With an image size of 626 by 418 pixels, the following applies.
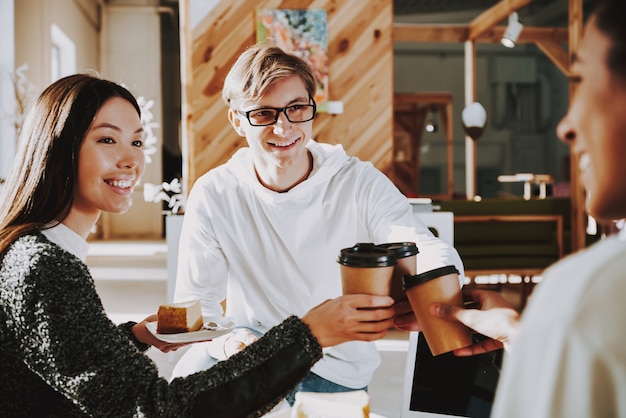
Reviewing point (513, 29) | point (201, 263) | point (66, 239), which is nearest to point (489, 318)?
point (66, 239)

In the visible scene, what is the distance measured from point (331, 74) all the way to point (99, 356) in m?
4.70

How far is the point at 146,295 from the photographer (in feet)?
21.7

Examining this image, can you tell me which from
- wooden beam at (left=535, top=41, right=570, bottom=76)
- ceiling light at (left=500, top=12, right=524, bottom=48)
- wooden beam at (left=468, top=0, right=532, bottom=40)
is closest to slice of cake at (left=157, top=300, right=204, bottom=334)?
ceiling light at (left=500, top=12, right=524, bottom=48)

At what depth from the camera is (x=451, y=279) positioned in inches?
47.0

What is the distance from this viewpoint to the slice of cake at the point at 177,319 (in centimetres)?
162

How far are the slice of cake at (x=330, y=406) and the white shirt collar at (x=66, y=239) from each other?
1.88ft

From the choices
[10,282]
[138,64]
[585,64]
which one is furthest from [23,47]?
[585,64]

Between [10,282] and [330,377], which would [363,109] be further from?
[10,282]

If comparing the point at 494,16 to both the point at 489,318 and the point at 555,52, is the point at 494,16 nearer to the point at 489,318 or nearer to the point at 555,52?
the point at 555,52

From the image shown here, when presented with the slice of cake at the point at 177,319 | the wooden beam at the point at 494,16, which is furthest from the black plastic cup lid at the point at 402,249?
the wooden beam at the point at 494,16

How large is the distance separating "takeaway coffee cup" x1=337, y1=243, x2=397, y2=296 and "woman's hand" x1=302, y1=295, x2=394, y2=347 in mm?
20

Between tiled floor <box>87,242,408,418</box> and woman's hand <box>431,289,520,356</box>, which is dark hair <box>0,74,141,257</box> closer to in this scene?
woman's hand <box>431,289,520,356</box>

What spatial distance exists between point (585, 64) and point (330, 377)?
5.48 feet

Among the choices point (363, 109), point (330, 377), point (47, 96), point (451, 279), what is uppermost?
point (363, 109)
